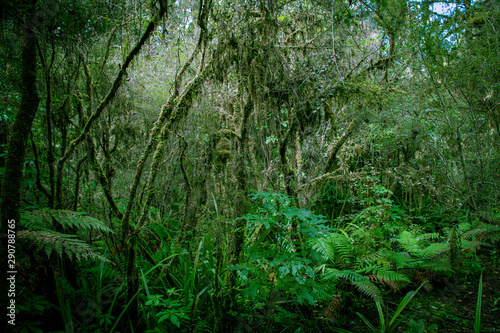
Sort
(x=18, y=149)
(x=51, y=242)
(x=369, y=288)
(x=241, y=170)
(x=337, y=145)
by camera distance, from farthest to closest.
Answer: (x=337, y=145), (x=369, y=288), (x=241, y=170), (x=51, y=242), (x=18, y=149)

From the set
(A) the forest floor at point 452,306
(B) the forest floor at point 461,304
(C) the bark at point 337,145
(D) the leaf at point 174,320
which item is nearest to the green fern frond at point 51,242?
(D) the leaf at point 174,320

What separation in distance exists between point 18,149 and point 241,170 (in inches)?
63.4

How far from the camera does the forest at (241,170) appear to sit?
180cm

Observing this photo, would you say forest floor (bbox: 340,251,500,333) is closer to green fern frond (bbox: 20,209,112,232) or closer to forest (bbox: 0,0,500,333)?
forest (bbox: 0,0,500,333)

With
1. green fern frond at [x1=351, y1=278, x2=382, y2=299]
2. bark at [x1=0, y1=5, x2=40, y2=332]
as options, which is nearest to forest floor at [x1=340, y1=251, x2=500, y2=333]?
green fern frond at [x1=351, y1=278, x2=382, y2=299]

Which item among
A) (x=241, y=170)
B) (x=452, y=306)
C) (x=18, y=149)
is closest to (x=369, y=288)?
(x=452, y=306)

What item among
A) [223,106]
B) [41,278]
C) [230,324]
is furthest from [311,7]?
[41,278]

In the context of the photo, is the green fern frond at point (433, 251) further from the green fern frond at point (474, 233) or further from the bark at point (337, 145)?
the bark at point (337, 145)

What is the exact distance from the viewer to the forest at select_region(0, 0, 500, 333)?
1.80 m

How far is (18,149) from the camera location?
138 centimetres

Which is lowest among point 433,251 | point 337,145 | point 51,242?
point 433,251

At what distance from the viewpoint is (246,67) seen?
2.82m

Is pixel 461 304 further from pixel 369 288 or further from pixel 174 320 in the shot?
pixel 174 320

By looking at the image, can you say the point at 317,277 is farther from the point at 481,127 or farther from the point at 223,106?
the point at 481,127
